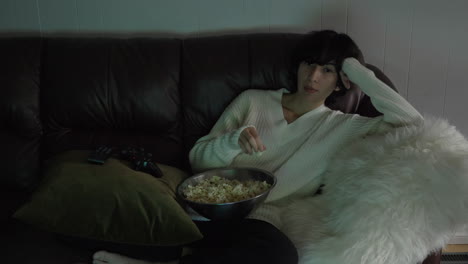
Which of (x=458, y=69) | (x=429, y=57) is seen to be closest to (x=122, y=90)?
(x=429, y=57)

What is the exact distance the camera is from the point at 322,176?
1499 millimetres

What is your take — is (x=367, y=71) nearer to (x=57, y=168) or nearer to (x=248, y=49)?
(x=248, y=49)

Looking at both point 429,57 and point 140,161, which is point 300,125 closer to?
point 140,161

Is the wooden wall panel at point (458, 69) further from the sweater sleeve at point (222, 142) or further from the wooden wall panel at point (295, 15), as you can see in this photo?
the sweater sleeve at point (222, 142)

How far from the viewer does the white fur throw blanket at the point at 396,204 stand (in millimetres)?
1091

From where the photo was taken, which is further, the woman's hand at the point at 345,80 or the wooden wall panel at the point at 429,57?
the wooden wall panel at the point at 429,57

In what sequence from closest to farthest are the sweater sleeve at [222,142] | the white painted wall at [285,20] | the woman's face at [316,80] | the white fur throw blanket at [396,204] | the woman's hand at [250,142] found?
1. the white fur throw blanket at [396,204]
2. the woman's hand at [250,142]
3. the sweater sleeve at [222,142]
4. the woman's face at [316,80]
5. the white painted wall at [285,20]

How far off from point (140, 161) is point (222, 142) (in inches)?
12.0

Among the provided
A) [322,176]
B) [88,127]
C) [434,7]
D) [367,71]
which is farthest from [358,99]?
[88,127]

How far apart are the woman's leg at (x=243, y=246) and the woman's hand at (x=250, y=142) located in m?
0.25

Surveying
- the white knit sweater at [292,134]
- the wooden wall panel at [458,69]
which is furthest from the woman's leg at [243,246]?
the wooden wall panel at [458,69]

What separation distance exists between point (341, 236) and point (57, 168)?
3.13ft

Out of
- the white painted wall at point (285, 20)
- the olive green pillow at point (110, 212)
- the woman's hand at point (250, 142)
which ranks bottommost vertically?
the olive green pillow at point (110, 212)

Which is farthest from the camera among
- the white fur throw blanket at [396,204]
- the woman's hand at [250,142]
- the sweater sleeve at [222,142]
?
the sweater sleeve at [222,142]
